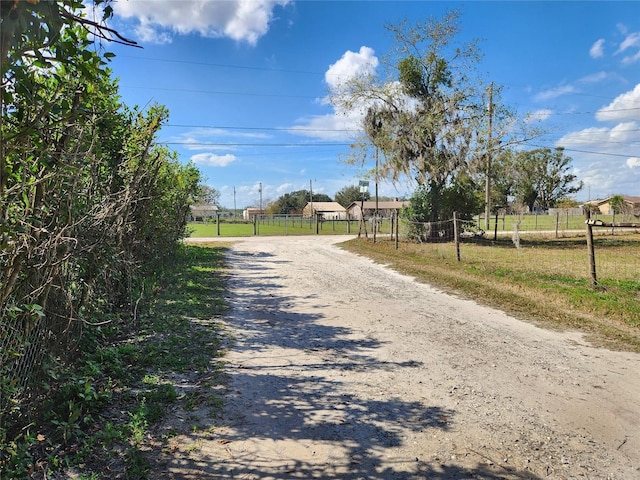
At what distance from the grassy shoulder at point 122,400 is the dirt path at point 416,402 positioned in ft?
0.79

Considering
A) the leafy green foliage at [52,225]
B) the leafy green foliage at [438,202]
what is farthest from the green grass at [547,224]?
the leafy green foliage at [52,225]

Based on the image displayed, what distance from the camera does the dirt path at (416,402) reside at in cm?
270

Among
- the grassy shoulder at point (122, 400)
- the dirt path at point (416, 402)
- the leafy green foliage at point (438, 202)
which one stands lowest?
the dirt path at point (416, 402)

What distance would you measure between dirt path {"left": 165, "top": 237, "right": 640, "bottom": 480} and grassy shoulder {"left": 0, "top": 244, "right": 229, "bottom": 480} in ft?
0.79

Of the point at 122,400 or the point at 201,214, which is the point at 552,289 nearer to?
the point at 122,400

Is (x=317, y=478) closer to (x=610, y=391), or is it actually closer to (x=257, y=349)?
(x=257, y=349)

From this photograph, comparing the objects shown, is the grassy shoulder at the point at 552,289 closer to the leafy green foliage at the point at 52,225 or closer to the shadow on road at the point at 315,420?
the shadow on road at the point at 315,420

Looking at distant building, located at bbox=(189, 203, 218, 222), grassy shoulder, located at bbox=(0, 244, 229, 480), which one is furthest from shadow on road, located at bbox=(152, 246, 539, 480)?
distant building, located at bbox=(189, 203, 218, 222)

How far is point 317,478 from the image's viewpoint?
100 inches

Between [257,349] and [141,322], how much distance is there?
186cm

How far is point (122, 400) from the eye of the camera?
11.3ft

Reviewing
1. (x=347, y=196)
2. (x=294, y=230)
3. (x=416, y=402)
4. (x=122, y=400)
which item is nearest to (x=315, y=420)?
(x=416, y=402)

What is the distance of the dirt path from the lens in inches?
106

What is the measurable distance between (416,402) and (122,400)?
2427 millimetres
